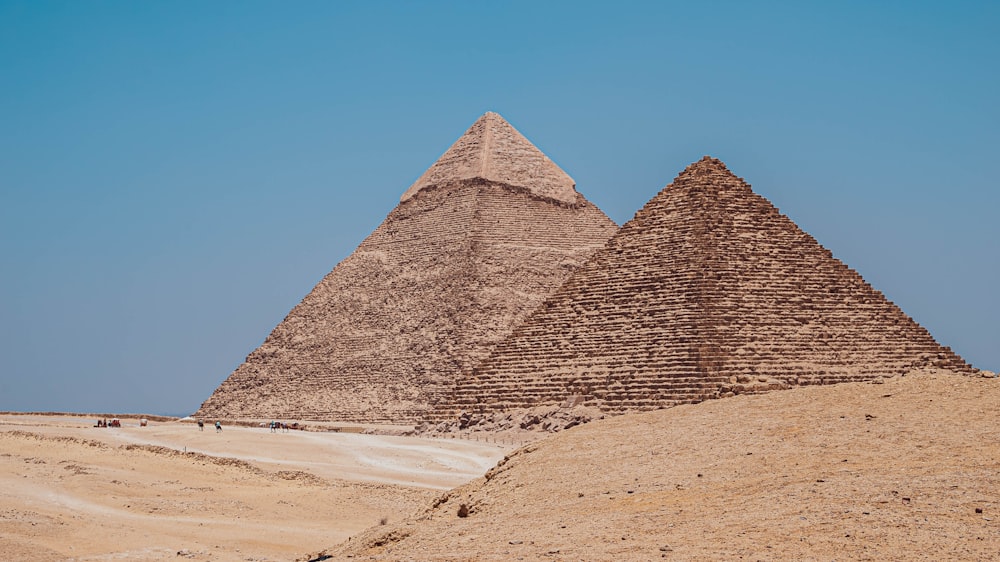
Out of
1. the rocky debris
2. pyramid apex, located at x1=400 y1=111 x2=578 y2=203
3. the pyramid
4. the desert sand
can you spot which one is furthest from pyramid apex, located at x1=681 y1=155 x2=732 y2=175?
pyramid apex, located at x1=400 y1=111 x2=578 y2=203

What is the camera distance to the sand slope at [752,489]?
9023mm

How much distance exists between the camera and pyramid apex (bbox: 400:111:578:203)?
235 feet

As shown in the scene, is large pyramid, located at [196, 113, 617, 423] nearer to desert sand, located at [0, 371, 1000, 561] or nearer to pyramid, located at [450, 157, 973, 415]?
pyramid, located at [450, 157, 973, 415]

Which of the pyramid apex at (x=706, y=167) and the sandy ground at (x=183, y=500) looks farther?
the pyramid apex at (x=706, y=167)

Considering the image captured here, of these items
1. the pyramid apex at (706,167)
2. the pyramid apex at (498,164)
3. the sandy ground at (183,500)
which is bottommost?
the sandy ground at (183,500)

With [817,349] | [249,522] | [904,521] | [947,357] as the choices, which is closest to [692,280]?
[817,349]

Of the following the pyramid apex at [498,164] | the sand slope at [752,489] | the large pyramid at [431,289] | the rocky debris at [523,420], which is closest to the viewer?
the sand slope at [752,489]

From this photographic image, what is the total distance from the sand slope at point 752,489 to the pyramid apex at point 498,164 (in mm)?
57484

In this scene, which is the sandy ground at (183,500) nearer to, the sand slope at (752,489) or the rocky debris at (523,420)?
the sand slope at (752,489)

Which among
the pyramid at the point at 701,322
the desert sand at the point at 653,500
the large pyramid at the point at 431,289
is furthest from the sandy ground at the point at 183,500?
the large pyramid at the point at 431,289

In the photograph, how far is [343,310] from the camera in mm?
69938

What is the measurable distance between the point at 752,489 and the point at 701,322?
2243 centimetres

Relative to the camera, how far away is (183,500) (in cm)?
1812

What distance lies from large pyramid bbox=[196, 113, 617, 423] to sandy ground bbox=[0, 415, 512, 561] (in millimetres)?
33328
